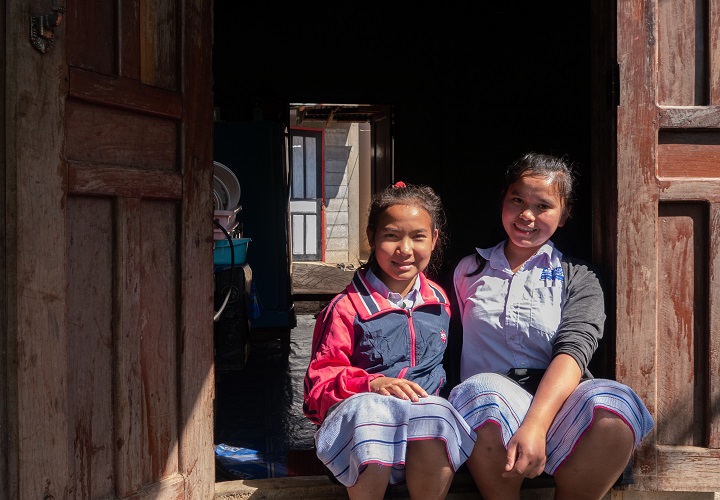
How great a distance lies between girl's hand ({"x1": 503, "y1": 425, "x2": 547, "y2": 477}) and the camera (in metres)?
2.21

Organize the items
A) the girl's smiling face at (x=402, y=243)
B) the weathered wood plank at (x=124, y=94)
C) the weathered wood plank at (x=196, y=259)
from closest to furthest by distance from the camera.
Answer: the weathered wood plank at (x=124, y=94)
the weathered wood plank at (x=196, y=259)
the girl's smiling face at (x=402, y=243)

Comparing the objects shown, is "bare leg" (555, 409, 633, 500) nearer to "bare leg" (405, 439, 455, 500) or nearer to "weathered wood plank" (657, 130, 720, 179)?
"bare leg" (405, 439, 455, 500)

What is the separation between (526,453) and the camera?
2205mm

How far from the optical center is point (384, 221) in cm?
268

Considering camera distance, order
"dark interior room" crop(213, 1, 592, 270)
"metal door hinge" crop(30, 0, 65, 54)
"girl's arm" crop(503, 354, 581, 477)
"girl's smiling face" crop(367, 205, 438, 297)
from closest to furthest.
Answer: "metal door hinge" crop(30, 0, 65, 54)
"girl's arm" crop(503, 354, 581, 477)
"girl's smiling face" crop(367, 205, 438, 297)
"dark interior room" crop(213, 1, 592, 270)

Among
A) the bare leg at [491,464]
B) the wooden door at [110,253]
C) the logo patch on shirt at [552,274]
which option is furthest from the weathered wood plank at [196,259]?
the logo patch on shirt at [552,274]

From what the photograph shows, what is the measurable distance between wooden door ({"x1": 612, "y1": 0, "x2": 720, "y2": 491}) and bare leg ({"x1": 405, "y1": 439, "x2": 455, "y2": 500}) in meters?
0.83

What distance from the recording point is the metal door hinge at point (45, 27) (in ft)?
6.48

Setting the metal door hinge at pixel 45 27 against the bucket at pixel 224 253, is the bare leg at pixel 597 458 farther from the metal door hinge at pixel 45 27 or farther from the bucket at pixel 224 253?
the bucket at pixel 224 253

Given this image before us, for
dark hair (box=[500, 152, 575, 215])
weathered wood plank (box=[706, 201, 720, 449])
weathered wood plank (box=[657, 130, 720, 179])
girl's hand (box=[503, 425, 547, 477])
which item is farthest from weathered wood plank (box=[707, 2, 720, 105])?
girl's hand (box=[503, 425, 547, 477])

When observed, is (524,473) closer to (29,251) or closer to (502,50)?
(29,251)

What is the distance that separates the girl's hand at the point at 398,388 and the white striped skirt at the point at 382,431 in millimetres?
19

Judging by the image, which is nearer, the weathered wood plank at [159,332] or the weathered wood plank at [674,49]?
the weathered wood plank at [159,332]

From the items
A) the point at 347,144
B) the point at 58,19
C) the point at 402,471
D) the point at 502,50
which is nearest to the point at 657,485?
the point at 402,471
